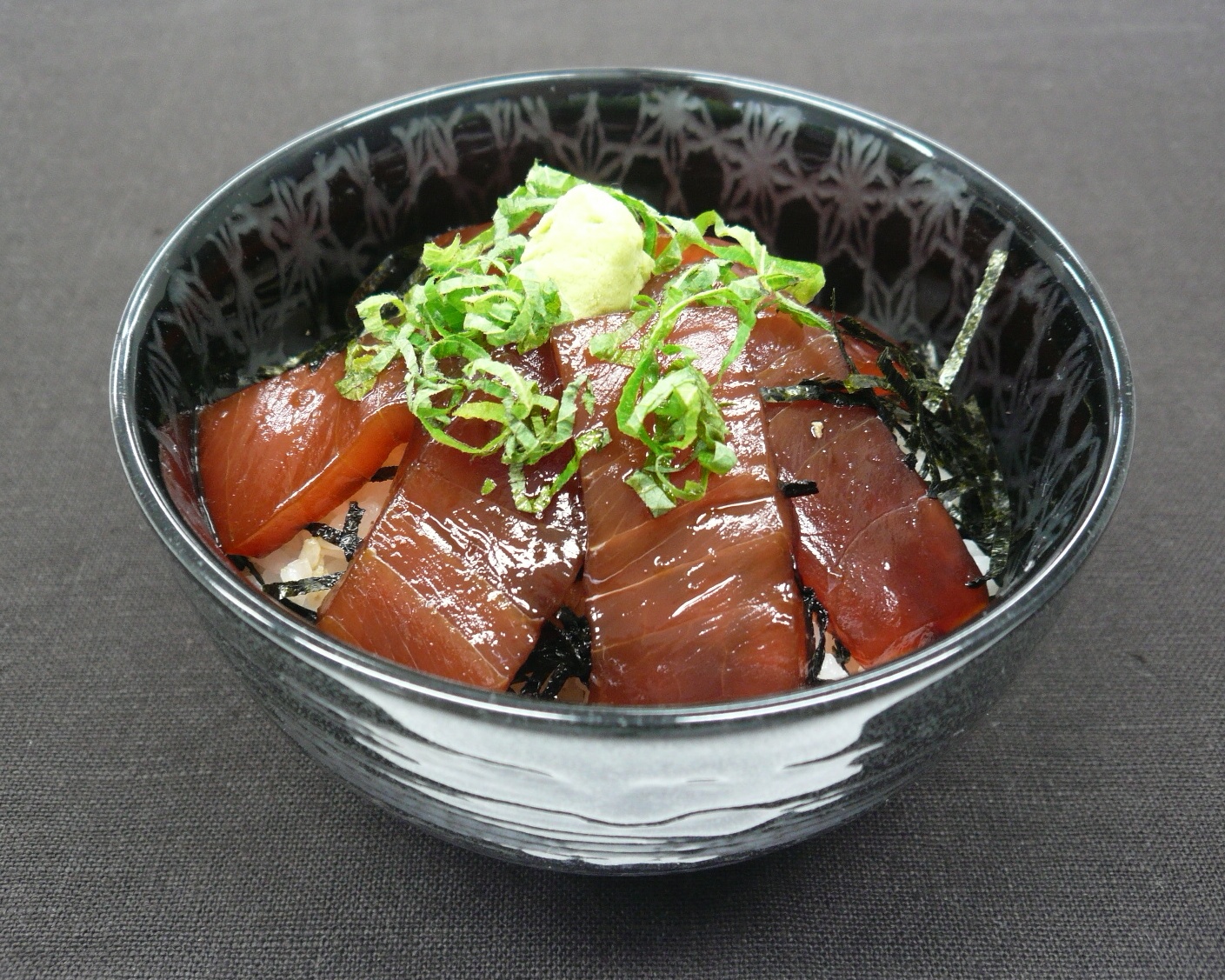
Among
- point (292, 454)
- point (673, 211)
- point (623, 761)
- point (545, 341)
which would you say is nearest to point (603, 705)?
point (623, 761)

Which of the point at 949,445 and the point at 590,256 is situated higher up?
the point at 590,256

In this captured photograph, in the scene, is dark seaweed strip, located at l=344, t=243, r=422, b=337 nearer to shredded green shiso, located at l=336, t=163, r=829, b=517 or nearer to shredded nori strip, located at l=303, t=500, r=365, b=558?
shredded green shiso, located at l=336, t=163, r=829, b=517

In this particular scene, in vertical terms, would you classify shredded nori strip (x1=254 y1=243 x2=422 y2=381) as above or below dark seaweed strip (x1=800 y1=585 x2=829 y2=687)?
above

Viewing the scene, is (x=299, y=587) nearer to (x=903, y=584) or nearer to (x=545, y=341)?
(x=545, y=341)

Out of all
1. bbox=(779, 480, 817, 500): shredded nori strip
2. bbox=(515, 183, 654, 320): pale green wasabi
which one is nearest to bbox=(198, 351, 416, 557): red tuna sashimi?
bbox=(515, 183, 654, 320): pale green wasabi

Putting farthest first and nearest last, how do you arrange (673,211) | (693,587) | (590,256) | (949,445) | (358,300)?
(673,211) → (358,300) → (949,445) → (590,256) → (693,587)

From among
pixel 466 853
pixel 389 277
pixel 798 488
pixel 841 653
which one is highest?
pixel 389 277

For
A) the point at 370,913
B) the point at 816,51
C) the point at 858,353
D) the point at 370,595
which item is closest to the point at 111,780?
the point at 370,913
